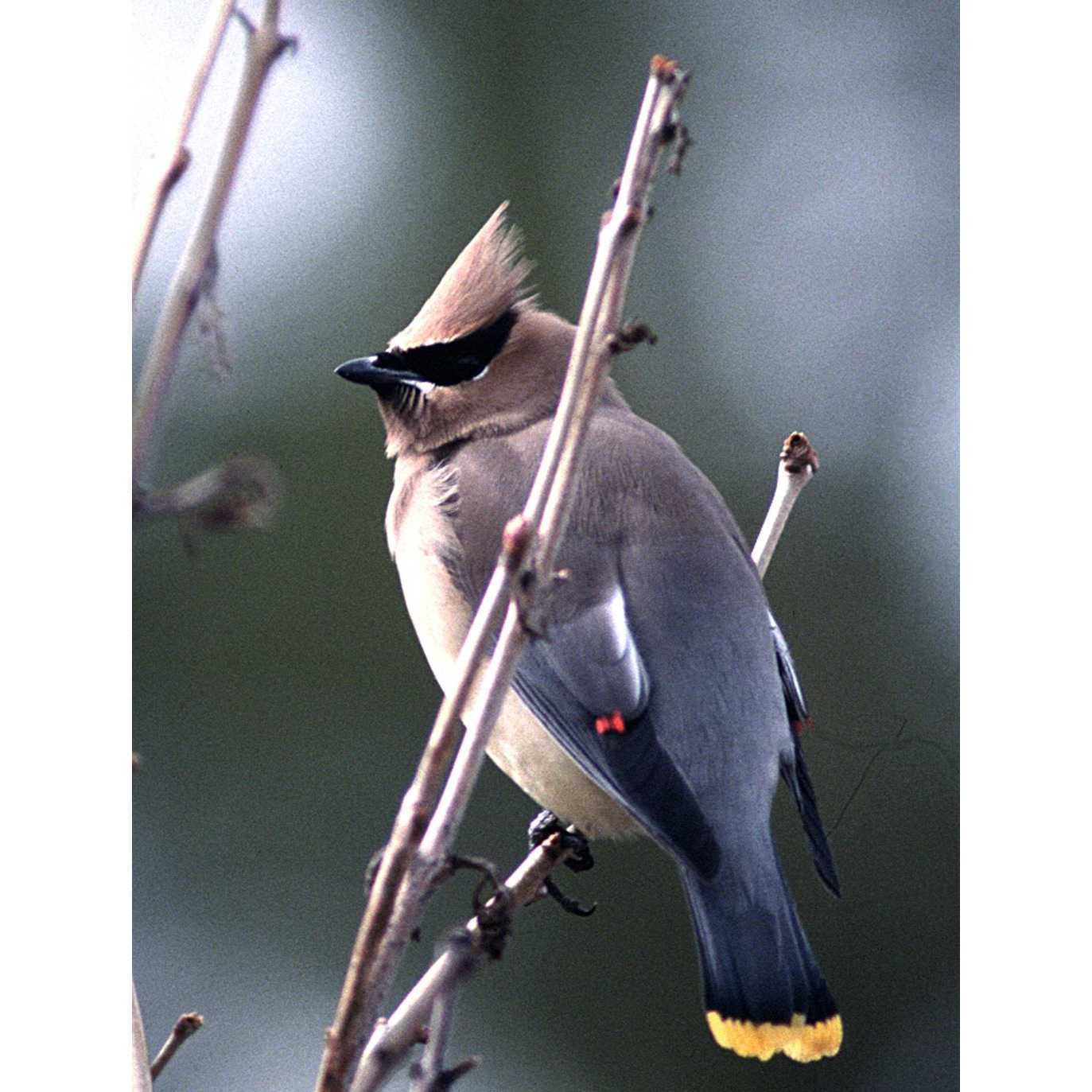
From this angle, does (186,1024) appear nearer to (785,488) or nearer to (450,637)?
(450,637)

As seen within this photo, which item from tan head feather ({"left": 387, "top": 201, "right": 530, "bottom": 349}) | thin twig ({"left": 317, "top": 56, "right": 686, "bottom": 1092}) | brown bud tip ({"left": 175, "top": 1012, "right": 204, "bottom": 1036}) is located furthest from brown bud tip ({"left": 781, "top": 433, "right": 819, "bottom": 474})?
brown bud tip ({"left": 175, "top": 1012, "right": 204, "bottom": 1036})

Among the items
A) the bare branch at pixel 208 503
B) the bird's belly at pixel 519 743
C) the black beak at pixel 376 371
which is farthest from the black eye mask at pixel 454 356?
the bare branch at pixel 208 503

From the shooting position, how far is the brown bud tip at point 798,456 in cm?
200

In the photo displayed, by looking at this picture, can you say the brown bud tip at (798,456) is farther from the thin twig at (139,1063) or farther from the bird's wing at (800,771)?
the thin twig at (139,1063)

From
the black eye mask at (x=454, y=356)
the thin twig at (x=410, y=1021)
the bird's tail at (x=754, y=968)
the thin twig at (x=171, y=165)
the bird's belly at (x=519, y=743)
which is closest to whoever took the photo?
the thin twig at (x=171, y=165)

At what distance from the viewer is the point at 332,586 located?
2066mm

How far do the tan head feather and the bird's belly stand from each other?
0.98 feet

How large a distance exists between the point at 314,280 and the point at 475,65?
14.0 inches

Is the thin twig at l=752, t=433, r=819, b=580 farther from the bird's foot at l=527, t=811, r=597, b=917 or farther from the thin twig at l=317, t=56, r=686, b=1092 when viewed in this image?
the thin twig at l=317, t=56, r=686, b=1092

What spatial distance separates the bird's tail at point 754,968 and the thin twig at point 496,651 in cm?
71

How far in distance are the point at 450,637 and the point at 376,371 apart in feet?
1.19

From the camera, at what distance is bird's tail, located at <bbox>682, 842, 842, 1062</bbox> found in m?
1.86

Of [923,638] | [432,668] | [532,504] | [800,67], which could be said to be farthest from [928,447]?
[532,504]

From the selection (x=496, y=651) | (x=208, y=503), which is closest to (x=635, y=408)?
(x=496, y=651)
